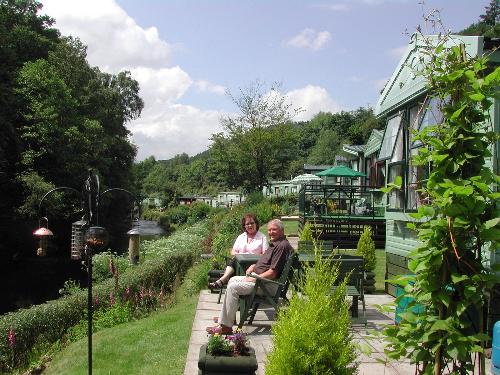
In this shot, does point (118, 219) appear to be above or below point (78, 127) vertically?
below

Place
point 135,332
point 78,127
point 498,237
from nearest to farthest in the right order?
point 498,237
point 135,332
point 78,127

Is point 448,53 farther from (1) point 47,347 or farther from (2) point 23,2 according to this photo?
(2) point 23,2

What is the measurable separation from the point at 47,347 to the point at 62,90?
Result: 2631cm

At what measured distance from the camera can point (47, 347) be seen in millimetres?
9516

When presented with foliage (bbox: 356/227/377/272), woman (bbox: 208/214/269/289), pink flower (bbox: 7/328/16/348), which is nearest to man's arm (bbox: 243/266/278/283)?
woman (bbox: 208/214/269/289)

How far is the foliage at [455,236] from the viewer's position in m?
2.72

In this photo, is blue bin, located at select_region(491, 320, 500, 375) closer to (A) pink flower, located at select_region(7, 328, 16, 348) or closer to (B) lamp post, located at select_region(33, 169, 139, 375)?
(B) lamp post, located at select_region(33, 169, 139, 375)

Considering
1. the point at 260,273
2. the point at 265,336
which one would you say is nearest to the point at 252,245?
the point at 260,273

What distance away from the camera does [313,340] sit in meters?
3.24

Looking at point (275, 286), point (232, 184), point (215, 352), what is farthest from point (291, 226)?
point (215, 352)

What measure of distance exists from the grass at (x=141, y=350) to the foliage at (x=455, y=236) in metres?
2.96

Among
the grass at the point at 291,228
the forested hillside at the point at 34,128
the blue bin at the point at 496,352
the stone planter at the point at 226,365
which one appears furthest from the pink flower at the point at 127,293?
the forested hillside at the point at 34,128

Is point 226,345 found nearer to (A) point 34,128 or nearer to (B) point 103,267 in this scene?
(B) point 103,267

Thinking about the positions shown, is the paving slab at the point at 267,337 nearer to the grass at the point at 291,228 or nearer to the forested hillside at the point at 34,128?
the grass at the point at 291,228
